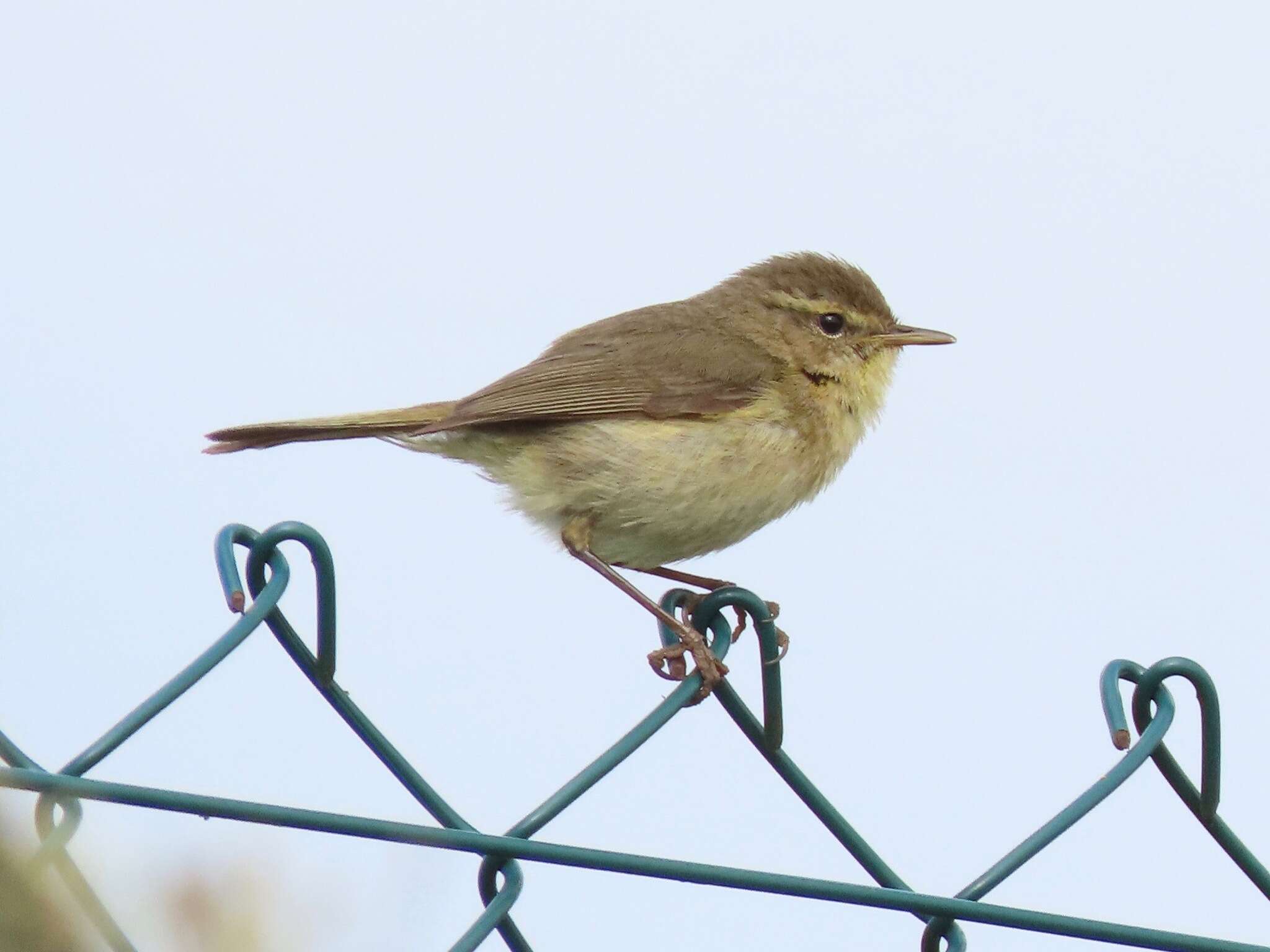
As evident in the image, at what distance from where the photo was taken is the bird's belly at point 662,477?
14.9ft

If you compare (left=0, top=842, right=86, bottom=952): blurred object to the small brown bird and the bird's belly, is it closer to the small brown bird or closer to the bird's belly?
the small brown bird

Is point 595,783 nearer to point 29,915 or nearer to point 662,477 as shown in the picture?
point 29,915

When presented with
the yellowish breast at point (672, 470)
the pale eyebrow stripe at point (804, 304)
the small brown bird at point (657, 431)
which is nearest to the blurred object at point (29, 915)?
the small brown bird at point (657, 431)

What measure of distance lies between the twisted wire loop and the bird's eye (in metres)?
2.93

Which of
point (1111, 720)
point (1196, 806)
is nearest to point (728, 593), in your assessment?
point (1111, 720)

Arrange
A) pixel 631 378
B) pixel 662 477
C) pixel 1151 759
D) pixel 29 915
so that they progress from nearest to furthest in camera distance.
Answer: pixel 29 915
pixel 1151 759
pixel 662 477
pixel 631 378

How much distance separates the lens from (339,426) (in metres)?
4.61

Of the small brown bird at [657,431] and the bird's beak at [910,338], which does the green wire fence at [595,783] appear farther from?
the bird's beak at [910,338]

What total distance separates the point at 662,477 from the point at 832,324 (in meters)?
1.08

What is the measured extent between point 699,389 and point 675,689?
2.51m

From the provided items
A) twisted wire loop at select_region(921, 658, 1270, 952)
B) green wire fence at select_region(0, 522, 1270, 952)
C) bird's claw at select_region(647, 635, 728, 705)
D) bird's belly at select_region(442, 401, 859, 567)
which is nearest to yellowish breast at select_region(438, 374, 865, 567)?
bird's belly at select_region(442, 401, 859, 567)

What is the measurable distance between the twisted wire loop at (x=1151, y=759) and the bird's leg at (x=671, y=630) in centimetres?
50

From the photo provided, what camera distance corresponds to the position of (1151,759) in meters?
2.47

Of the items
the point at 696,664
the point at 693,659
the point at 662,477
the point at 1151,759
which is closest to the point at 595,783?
the point at 696,664
